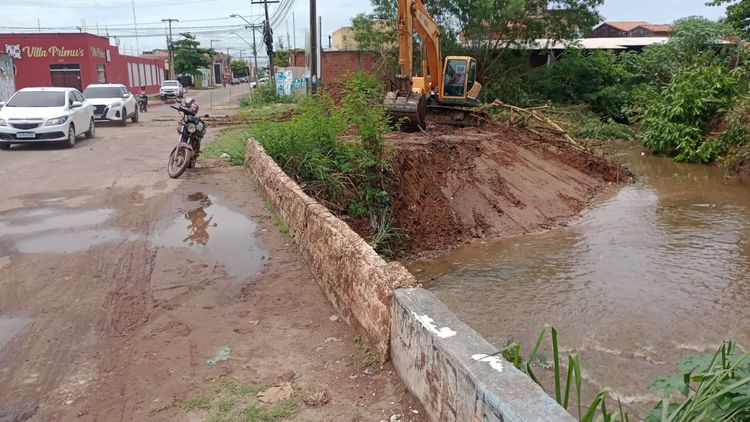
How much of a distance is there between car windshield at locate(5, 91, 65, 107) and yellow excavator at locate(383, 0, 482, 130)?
8.99 meters

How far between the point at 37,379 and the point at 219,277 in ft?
7.67

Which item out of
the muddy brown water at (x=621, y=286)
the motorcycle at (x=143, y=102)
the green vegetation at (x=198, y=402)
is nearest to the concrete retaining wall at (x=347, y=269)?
the green vegetation at (x=198, y=402)

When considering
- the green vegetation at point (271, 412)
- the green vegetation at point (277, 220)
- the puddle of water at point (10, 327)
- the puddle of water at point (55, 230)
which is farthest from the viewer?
the green vegetation at point (277, 220)

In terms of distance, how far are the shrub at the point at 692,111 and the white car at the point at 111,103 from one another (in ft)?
63.2

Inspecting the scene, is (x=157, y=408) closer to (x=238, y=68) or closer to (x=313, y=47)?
(x=313, y=47)

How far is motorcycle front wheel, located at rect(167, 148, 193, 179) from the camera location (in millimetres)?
11109

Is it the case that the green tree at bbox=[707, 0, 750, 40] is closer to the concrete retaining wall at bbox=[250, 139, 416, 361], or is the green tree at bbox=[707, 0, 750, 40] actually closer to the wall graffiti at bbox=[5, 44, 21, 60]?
the concrete retaining wall at bbox=[250, 139, 416, 361]

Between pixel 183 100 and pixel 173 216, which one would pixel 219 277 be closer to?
pixel 173 216

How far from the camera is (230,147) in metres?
14.1

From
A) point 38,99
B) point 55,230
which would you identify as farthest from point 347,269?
point 38,99

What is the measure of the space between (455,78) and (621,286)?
35.5 ft

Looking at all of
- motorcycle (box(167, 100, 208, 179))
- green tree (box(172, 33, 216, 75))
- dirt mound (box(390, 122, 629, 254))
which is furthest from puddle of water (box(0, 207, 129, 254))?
green tree (box(172, 33, 216, 75))

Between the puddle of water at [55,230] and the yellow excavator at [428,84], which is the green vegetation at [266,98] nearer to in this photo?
the yellow excavator at [428,84]

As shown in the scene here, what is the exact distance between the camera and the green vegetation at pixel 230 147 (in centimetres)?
1274
